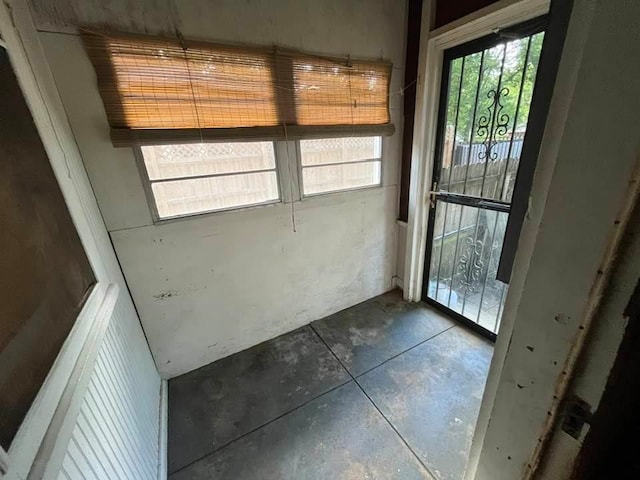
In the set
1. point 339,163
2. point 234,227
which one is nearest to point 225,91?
point 234,227

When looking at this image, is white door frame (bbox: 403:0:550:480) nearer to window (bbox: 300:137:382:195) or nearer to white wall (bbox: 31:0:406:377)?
white wall (bbox: 31:0:406:377)

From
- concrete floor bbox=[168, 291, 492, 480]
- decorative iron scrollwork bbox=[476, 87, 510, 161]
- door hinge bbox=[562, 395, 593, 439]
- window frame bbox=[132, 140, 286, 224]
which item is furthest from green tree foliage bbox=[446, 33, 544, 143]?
door hinge bbox=[562, 395, 593, 439]

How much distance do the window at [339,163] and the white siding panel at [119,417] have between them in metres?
1.46

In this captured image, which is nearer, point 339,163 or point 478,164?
point 478,164

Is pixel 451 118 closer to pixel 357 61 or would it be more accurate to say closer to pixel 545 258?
pixel 357 61

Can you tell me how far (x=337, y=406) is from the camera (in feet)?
5.72

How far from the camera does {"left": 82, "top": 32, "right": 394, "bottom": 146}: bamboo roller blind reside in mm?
1403

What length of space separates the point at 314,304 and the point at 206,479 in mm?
1345

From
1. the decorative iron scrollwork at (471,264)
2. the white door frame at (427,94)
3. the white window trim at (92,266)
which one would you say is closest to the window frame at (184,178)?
the white window trim at (92,266)

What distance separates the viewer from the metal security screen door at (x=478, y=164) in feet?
5.54

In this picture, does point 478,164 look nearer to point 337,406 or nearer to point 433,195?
point 433,195

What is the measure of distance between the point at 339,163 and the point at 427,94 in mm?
828

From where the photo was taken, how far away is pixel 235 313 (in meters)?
2.10

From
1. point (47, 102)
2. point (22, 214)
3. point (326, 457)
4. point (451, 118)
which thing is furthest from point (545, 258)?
point (451, 118)
